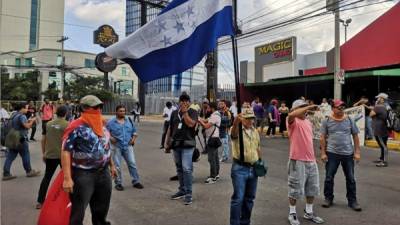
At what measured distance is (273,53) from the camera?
3400 centimetres

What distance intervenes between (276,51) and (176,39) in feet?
94.5

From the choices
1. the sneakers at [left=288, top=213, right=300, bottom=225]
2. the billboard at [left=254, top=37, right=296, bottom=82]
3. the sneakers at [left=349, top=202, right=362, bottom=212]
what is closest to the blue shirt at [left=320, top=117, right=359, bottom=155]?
the sneakers at [left=349, top=202, right=362, bottom=212]

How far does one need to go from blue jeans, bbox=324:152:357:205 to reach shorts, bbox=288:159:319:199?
88cm

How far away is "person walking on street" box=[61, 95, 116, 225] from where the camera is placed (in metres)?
4.56

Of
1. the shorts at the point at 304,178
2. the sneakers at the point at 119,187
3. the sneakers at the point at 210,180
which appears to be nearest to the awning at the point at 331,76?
the sneakers at the point at 210,180

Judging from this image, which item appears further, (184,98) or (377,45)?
(377,45)

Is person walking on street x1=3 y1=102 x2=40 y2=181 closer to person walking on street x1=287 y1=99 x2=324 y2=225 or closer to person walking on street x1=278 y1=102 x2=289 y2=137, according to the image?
person walking on street x1=287 y1=99 x2=324 y2=225

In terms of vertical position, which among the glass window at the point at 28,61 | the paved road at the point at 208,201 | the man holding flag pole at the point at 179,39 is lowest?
the paved road at the point at 208,201

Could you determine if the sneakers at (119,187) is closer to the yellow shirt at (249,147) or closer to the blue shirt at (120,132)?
the blue shirt at (120,132)

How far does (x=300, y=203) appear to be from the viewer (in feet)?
23.4

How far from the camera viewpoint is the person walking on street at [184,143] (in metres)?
7.20

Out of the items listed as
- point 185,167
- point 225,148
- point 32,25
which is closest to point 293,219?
point 185,167

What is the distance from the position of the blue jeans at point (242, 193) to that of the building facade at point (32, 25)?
104809mm

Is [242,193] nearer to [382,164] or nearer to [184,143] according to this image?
[184,143]
